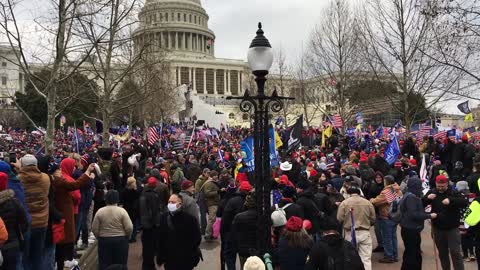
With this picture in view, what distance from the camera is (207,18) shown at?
126 m

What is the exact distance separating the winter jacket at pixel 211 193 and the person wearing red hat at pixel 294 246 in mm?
5131

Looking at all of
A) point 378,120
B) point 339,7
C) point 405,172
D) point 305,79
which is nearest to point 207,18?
point 378,120

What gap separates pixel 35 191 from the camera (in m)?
6.73

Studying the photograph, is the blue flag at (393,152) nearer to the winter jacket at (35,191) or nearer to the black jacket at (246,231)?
the black jacket at (246,231)

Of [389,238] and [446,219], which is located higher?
[446,219]

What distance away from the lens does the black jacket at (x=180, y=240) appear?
284 inches

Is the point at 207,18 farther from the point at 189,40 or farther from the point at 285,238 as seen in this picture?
the point at 285,238

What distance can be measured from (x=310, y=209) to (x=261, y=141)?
2.19 m

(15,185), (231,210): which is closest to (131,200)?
(231,210)

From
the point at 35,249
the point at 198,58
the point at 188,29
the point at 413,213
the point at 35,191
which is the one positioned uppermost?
the point at 188,29

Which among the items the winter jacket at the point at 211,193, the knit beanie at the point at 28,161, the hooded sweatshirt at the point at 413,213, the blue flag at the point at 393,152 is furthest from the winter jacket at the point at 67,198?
the blue flag at the point at 393,152

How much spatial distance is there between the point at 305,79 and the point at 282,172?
2885 centimetres

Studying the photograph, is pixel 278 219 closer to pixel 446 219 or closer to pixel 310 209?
pixel 310 209

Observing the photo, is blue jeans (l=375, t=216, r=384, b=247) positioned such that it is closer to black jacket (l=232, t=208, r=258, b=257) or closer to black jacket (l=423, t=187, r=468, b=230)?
black jacket (l=423, t=187, r=468, b=230)
